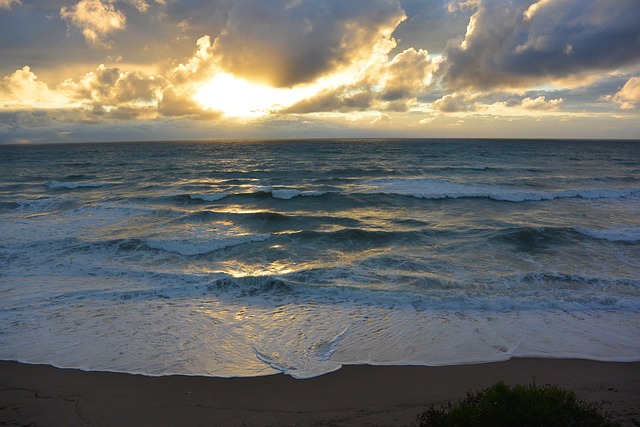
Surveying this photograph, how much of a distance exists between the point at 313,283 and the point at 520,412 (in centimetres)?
801

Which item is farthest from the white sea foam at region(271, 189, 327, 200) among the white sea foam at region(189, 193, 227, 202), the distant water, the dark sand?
the dark sand

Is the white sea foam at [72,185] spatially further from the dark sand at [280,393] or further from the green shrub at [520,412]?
the green shrub at [520,412]

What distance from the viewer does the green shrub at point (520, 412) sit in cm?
531

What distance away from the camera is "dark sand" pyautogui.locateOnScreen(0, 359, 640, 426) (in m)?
6.41

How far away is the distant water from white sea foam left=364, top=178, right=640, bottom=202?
1510mm

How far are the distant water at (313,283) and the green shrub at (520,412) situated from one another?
247 centimetres

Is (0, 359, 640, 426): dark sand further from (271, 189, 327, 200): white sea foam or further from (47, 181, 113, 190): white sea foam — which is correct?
(47, 181, 113, 190): white sea foam

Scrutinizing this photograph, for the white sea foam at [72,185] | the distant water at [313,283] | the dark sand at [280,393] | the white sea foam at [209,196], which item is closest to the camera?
the dark sand at [280,393]

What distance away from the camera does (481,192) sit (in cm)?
3081

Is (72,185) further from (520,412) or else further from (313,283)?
(520,412)

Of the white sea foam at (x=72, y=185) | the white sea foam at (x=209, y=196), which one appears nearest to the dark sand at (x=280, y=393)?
the white sea foam at (x=209, y=196)

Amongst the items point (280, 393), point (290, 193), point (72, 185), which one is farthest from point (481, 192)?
point (72, 185)

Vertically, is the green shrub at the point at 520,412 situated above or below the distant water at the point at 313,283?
above

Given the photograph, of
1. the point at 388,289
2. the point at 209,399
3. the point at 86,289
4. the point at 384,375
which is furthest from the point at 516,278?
the point at 86,289
